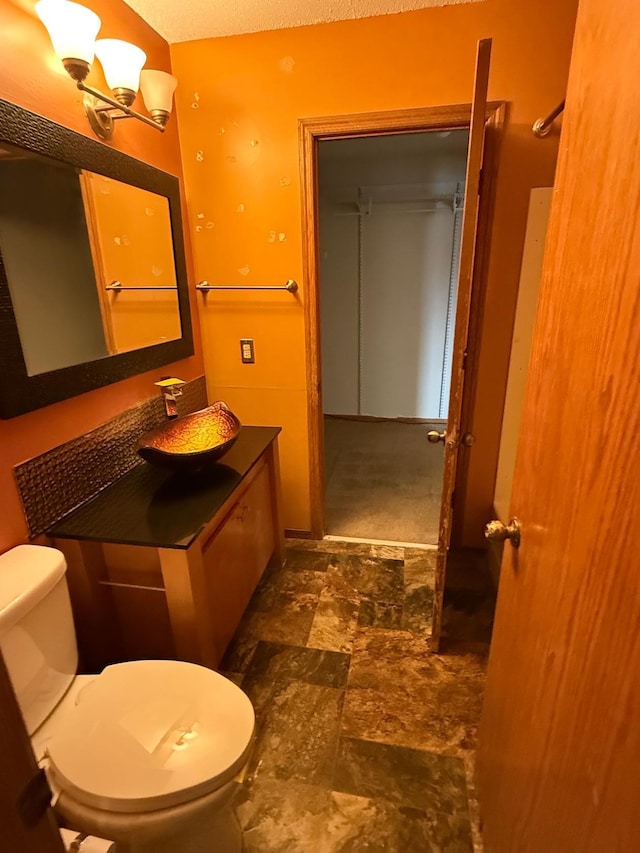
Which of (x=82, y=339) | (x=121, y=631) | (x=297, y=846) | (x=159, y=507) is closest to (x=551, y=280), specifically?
(x=159, y=507)

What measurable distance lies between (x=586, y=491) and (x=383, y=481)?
8.81 ft

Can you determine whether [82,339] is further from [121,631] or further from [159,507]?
[121,631]

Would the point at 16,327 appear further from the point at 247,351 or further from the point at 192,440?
the point at 247,351

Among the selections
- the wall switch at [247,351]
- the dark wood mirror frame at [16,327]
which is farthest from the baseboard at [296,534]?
the dark wood mirror frame at [16,327]

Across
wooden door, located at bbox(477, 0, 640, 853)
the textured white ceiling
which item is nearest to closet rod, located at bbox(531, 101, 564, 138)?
the textured white ceiling

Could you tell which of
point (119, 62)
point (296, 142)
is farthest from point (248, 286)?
point (119, 62)

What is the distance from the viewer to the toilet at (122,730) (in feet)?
3.18

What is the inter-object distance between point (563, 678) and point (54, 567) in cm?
122

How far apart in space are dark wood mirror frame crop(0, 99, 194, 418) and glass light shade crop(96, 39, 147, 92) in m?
0.21

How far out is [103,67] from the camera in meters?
1.48

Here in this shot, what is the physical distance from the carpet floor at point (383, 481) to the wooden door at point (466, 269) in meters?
1.03

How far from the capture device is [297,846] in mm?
1236

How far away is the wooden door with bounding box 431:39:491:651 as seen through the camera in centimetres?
130

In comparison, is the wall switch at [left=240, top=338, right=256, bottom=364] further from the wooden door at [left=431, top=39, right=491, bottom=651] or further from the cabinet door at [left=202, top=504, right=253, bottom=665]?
the wooden door at [left=431, top=39, right=491, bottom=651]
